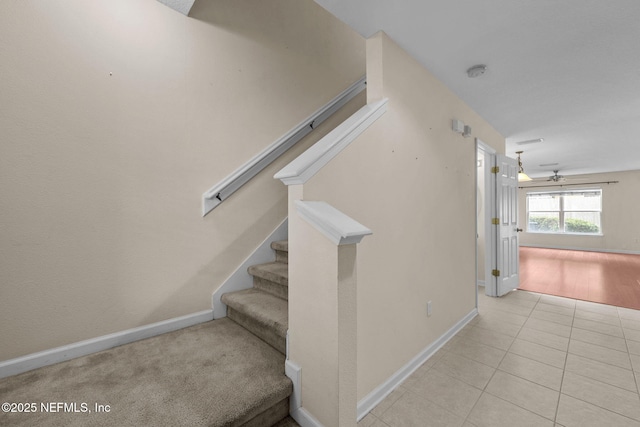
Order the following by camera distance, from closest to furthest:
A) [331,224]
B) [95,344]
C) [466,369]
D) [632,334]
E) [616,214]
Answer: [331,224] < [95,344] < [466,369] < [632,334] < [616,214]

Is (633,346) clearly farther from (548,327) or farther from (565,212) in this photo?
(565,212)

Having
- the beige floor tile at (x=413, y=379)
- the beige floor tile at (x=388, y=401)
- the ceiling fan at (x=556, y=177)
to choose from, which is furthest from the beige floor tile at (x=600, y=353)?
the ceiling fan at (x=556, y=177)

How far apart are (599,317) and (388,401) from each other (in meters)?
3.23

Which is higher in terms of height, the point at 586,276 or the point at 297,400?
the point at 297,400

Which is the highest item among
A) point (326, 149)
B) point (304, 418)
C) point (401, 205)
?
point (326, 149)

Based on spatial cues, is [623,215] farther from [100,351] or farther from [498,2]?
[100,351]

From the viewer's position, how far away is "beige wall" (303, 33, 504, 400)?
1.55 metres

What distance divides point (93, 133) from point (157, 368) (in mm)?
1343

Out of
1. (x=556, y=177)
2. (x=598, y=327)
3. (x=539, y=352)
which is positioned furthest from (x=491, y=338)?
(x=556, y=177)

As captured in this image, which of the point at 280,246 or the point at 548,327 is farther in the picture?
the point at 548,327

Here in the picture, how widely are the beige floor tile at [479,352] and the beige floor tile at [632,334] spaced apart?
150 centimetres

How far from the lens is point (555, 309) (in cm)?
334

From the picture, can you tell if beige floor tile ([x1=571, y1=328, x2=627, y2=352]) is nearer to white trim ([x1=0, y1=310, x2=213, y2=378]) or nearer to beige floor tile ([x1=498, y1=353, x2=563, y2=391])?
beige floor tile ([x1=498, y1=353, x2=563, y2=391])

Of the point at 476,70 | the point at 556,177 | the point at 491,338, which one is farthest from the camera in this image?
the point at 556,177
